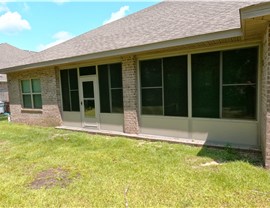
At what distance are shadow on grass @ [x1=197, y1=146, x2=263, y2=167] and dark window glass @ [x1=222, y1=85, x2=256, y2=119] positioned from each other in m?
0.90

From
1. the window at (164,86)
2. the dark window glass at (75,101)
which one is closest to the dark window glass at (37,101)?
the dark window glass at (75,101)

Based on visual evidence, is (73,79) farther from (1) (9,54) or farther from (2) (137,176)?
(1) (9,54)

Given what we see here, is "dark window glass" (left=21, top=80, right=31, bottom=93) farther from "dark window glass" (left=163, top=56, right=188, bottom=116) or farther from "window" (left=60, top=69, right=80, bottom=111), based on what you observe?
"dark window glass" (left=163, top=56, right=188, bottom=116)

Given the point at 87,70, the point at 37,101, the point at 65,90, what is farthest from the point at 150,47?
the point at 37,101

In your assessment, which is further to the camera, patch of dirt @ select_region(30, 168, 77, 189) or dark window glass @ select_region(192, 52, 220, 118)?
dark window glass @ select_region(192, 52, 220, 118)

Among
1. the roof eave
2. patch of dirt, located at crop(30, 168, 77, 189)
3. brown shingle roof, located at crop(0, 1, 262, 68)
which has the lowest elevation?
patch of dirt, located at crop(30, 168, 77, 189)

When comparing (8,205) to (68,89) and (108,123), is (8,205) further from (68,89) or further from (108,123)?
(68,89)

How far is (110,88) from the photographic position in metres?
7.67

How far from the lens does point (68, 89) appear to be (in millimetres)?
9016

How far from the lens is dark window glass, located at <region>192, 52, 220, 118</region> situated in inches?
219

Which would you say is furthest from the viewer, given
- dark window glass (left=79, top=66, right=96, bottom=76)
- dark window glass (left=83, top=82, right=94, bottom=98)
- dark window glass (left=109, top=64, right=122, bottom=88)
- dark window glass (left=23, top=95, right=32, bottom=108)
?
dark window glass (left=23, top=95, right=32, bottom=108)

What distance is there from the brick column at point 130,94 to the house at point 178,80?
3 cm

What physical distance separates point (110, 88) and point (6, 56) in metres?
A: 21.6

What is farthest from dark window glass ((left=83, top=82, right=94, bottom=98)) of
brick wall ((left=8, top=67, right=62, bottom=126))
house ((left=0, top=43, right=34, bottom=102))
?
house ((left=0, top=43, right=34, bottom=102))
